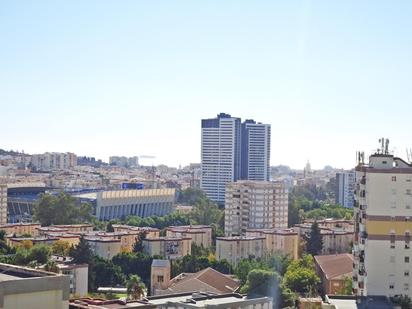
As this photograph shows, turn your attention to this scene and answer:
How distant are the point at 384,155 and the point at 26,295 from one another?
8.40 m

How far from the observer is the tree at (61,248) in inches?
875

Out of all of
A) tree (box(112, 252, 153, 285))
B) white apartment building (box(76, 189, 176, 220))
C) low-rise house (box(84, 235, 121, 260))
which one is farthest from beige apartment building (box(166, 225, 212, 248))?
white apartment building (box(76, 189, 176, 220))

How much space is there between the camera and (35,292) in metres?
6.97

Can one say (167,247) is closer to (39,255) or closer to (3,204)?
(39,255)

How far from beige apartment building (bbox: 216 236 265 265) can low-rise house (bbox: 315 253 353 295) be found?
3.44 metres

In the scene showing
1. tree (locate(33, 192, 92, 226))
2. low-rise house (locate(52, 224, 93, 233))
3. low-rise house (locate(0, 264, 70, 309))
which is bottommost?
low-rise house (locate(52, 224, 93, 233))

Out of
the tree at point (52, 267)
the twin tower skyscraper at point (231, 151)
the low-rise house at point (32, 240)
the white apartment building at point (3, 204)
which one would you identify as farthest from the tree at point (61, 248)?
the twin tower skyscraper at point (231, 151)

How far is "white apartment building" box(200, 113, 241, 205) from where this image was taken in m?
46.9

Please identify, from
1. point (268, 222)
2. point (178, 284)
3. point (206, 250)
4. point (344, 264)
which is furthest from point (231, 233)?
point (178, 284)

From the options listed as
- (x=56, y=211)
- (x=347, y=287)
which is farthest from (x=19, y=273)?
(x=56, y=211)

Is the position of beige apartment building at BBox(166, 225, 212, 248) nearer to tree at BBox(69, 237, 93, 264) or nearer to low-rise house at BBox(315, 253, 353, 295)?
low-rise house at BBox(315, 253, 353, 295)

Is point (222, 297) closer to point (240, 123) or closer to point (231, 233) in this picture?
point (231, 233)

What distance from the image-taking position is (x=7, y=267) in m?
8.30

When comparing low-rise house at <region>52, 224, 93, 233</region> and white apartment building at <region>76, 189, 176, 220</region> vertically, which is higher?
white apartment building at <region>76, 189, 176, 220</region>
